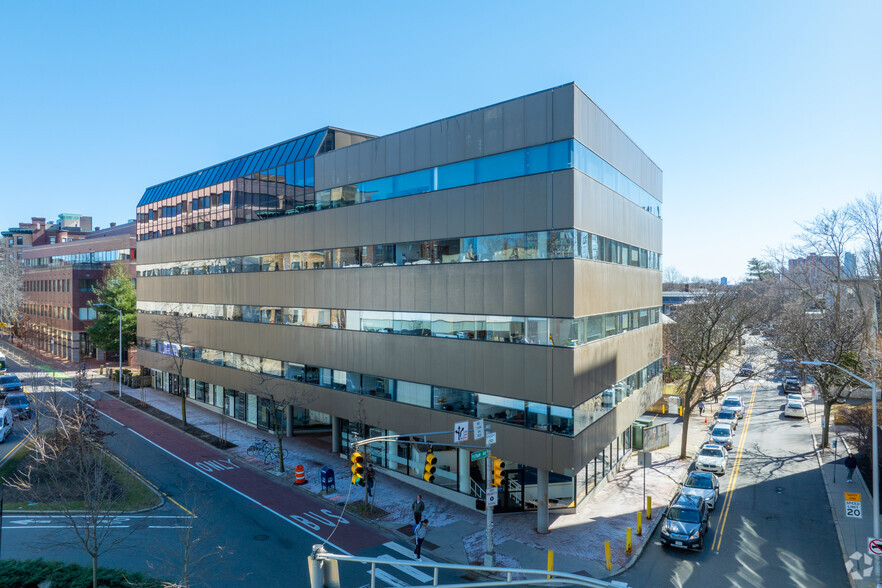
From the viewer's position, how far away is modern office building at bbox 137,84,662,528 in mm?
22156

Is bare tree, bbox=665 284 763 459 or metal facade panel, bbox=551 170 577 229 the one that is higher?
metal facade panel, bbox=551 170 577 229

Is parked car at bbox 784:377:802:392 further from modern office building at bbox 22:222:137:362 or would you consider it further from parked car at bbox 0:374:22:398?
modern office building at bbox 22:222:137:362

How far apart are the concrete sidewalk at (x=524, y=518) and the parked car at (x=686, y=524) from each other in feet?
3.58

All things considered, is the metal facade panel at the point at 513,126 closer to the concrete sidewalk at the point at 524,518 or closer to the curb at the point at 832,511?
the concrete sidewalk at the point at 524,518

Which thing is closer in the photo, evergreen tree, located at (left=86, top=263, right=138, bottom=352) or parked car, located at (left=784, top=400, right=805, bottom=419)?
parked car, located at (left=784, top=400, right=805, bottom=419)

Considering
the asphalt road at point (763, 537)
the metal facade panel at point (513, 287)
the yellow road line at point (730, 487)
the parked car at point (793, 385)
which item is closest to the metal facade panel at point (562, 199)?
the metal facade panel at point (513, 287)

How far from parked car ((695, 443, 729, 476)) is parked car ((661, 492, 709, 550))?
29.4ft

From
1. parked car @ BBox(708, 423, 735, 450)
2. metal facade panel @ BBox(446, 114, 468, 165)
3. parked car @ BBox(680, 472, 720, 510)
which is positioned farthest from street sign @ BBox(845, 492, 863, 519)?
metal facade panel @ BBox(446, 114, 468, 165)

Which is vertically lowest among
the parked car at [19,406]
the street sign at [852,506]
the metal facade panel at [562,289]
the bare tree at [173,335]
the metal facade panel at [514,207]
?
the parked car at [19,406]

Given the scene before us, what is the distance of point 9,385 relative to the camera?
159 ft

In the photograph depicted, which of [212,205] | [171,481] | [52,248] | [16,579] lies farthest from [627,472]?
[52,248]

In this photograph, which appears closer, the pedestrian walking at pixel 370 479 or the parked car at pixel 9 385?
the pedestrian walking at pixel 370 479

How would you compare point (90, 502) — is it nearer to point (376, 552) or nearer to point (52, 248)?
point (376, 552)

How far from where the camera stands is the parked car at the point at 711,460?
3081cm
